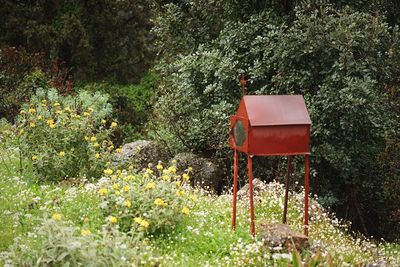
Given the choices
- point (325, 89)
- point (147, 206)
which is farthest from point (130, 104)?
point (147, 206)

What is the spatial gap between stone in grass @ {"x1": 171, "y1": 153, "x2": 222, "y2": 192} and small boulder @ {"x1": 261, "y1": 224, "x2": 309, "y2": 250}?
154 inches

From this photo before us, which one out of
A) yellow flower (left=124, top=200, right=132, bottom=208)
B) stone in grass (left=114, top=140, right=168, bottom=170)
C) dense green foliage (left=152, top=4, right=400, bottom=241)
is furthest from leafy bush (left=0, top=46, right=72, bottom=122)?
yellow flower (left=124, top=200, right=132, bottom=208)

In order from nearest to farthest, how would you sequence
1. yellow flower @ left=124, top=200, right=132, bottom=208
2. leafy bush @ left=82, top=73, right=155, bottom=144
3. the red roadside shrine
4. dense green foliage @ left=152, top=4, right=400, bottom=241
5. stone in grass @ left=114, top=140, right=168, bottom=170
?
1. yellow flower @ left=124, top=200, right=132, bottom=208
2. the red roadside shrine
3. dense green foliage @ left=152, top=4, right=400, bottom=241
4. stone in grass @ left=114, top=140, right=168, bottom=170
5. leafy bush @ left=82, top=73, right=155, bottom=144

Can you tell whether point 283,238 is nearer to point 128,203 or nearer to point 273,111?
point 273,111

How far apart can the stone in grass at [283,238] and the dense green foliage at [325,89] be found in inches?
139

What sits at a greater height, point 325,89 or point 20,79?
point 325,89

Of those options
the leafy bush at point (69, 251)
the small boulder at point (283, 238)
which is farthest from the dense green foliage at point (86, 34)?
the leafy bush at point (69, 251)

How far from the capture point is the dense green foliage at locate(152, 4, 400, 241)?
9.22m

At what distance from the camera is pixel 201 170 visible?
10.1 metres

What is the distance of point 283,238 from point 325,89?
412cm

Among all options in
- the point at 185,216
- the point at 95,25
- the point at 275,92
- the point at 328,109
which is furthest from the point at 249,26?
the point at 95,25

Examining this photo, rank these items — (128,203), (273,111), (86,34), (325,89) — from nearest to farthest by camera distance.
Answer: (128,203) → (273,111) → (325,89) → (86,34)

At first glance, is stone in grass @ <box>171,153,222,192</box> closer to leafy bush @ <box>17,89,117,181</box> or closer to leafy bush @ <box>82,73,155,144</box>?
Answer: leafy bush @ <box>17,89,117,181</box>

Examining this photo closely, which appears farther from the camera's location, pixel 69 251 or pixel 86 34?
pixel 86 34
